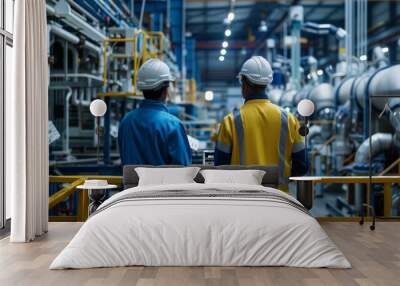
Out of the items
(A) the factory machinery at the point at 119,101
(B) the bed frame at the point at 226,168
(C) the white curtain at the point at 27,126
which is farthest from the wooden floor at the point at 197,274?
(A) the factory machinery at the point at 119,101

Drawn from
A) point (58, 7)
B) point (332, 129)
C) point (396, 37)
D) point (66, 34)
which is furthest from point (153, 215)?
point (396, 37)

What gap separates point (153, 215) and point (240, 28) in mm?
28127

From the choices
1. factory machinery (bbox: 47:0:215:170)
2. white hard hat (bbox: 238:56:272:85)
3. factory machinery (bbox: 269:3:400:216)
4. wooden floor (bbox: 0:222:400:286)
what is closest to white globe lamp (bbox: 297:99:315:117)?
factory machinery (bbox: 269:3:400:216)

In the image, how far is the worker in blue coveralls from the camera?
20.4ft

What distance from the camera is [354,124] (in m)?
13.4

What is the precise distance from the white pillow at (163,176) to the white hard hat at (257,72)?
45.2 inches

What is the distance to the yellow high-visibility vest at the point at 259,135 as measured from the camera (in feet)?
19.2

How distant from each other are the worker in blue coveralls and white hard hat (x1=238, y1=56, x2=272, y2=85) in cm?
87

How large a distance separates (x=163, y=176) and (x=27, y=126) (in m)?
1.45

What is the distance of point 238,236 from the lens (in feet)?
15.1

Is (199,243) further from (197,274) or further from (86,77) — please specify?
(86,77)

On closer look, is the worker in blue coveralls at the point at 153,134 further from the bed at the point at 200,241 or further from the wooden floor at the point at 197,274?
A: the bed at the point at 200,241

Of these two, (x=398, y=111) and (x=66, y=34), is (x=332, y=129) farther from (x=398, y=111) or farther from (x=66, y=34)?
(x=66, y=34)

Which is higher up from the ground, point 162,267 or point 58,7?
point 58,7
